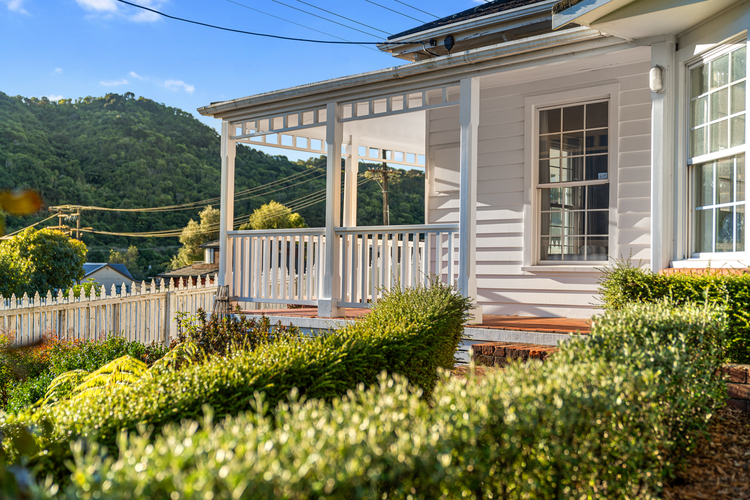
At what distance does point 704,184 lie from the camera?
5.30 m

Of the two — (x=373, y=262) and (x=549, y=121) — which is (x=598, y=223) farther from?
(x=373, y=262)

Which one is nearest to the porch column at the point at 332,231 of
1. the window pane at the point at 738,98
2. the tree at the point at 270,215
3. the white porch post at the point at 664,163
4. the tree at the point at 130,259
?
the white porch post at the point at 664,163

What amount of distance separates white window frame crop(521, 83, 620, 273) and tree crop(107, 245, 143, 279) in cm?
4628

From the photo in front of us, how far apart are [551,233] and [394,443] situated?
639 cm

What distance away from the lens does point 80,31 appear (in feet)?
247

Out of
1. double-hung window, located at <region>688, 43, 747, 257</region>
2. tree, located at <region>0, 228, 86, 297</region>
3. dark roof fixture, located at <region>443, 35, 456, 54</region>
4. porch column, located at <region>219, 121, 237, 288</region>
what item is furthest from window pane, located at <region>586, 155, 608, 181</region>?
tree, located at <region>0, 228, 86, 297</region>

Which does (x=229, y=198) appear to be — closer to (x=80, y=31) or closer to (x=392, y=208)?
(x=392, y=208)

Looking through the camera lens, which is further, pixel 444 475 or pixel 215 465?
pixel 444 475

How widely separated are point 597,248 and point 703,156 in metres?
2.10

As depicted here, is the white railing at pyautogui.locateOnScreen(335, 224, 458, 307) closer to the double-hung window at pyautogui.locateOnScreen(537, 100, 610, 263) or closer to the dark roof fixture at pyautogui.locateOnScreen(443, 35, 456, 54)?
the double-hung window at pyautogui.locateOnScreen(537, 100, 610, 263)

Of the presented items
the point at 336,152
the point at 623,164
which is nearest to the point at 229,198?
the point at 336,152

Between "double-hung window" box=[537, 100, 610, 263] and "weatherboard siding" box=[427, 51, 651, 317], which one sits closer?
"weatherboard siding" box=[427, 51, 651, 317]

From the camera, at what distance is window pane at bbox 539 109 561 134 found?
24.4 ft

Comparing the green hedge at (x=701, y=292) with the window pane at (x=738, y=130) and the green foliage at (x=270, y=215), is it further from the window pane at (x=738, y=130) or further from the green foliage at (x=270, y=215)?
the green foliage at (x=270, y=215)
